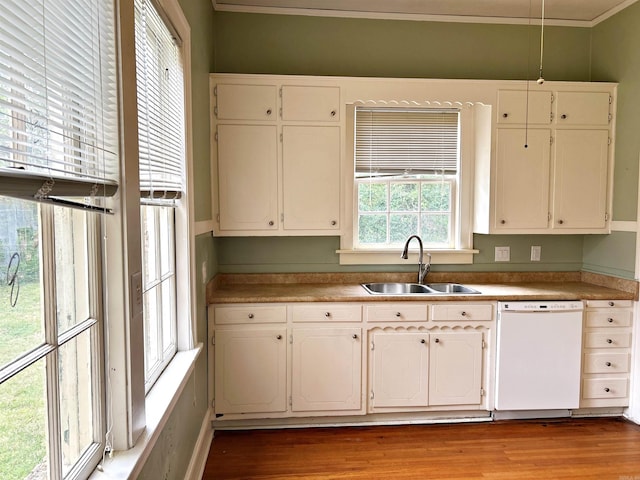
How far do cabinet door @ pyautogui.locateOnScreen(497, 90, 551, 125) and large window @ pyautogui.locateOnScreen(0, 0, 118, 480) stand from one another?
2.65 m

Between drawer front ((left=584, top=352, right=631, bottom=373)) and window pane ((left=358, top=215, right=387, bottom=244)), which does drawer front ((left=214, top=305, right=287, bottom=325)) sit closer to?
window pane ((left=358, top=215, right=387, bottom=244))

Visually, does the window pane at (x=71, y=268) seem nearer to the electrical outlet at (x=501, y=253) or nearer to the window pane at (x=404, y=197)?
the window pane at (x=404, y=197)

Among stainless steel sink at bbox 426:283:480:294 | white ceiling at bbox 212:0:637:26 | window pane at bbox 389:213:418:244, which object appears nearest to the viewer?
white ceiling at bbox 212:0:637:26

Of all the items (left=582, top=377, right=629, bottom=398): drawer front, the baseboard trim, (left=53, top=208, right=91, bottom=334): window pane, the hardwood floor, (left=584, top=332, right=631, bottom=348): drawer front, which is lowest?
the hardwood floor

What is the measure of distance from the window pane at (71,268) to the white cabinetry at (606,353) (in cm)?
304

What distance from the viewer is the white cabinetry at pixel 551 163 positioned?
2.92 meters

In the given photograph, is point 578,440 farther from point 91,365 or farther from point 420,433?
point 91,365

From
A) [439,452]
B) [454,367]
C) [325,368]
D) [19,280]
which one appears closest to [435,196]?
[454,367]

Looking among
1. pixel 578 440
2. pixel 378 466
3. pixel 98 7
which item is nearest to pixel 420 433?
pixel 378 466

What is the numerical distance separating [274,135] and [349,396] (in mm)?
1868

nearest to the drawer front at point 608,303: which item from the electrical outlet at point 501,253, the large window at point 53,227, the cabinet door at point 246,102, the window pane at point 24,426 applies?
the electrical outlet at point 501,253

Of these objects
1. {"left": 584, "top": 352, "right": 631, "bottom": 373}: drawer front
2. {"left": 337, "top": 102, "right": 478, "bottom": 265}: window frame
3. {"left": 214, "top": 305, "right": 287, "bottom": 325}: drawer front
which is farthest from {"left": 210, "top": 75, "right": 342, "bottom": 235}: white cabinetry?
{"left": 584, "top": 352, "right": 631, "bottom": 373}: drawer front

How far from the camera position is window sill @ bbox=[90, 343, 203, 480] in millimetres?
1126

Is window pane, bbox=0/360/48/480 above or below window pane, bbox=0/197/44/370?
below
